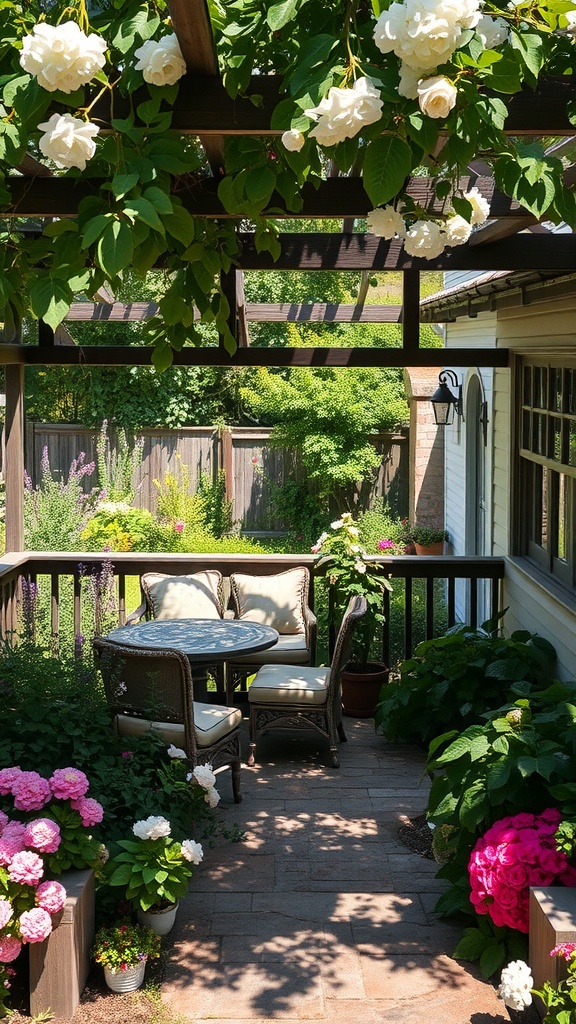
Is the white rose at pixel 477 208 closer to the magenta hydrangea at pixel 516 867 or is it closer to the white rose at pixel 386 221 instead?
the white rose at pixel 386 221

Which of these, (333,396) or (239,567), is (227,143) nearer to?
(239,567)

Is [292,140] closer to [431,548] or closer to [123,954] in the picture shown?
[123,954]

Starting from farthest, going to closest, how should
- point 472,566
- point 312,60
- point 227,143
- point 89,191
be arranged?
1. point 472,566
2. point 89,191
3. point 227,143
4. point 312,60

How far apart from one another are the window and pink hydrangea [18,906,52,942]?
3.48 m

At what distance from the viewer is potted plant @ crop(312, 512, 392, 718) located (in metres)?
6.76

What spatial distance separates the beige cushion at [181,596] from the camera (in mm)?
6766

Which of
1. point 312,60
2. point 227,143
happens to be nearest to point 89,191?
point 227,143

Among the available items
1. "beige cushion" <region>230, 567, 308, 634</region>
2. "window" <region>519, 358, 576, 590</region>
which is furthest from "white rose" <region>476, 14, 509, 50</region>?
"beige cushion" <region>230, 567, 308, 634</region>

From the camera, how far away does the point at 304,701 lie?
19.2 feet

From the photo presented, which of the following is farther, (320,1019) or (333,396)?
(333,396)

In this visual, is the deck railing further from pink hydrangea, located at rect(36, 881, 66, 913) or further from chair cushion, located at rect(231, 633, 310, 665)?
pink hydrangea, located at rect(36, 881, 66, 913)

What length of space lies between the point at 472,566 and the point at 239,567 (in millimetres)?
1505

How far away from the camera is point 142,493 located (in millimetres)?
14281

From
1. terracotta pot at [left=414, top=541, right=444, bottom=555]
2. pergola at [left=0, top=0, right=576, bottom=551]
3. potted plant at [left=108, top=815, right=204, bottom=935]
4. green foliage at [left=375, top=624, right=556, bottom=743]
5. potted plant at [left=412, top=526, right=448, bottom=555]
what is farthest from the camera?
terracotta pot at [left=414, top=541, right=444, bottom=555]
